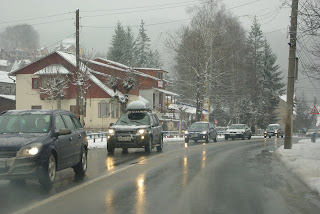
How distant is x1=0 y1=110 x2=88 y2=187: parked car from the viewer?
26.6 ft

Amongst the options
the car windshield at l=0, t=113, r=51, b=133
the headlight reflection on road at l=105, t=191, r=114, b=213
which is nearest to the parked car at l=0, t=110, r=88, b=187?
the car windshield at l=0, t=113, r=51, b=133

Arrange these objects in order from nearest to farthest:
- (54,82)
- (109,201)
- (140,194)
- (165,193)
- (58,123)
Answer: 1. (109,201)
2. (140,194)
3. (165,193)
4. (58,123)
5. (54,82)

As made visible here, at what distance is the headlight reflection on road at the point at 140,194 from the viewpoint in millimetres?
6852

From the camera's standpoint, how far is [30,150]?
27.2 feet

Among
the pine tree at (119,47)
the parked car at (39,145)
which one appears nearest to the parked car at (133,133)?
the parked car at (39,145)

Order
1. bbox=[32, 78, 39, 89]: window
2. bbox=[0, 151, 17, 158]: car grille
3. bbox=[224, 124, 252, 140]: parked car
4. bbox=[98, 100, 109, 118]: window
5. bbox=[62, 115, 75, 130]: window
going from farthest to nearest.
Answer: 1. bbox=[32, 78, 39, 89]: window
2. bbox=[98, 100, 109, 118]: window
3. bbox=[224, 124, 252, 140]: parked car
4. bbox=[62, 115, 75, 130]: window
5. bbox=[0, 151, 17, 158]: car grille

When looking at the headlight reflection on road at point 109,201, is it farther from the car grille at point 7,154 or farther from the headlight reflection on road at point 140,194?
the car grille at point 7,154

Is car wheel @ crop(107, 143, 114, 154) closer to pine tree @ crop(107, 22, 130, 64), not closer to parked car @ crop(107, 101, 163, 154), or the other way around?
parked car @ crop(107, 101, 163, 154)

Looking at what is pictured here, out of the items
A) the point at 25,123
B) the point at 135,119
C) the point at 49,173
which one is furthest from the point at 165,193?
the point at 135,119

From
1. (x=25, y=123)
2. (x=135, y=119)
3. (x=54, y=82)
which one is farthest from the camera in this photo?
(x=54, y=82)

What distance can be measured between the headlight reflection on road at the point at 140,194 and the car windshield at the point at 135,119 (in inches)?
324

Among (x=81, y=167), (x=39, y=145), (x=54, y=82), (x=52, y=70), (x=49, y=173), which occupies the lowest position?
(x=81, y=167)

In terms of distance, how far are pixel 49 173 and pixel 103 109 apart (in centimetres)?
4002

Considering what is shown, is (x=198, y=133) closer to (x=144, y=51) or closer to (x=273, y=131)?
(x=273, y=131)
